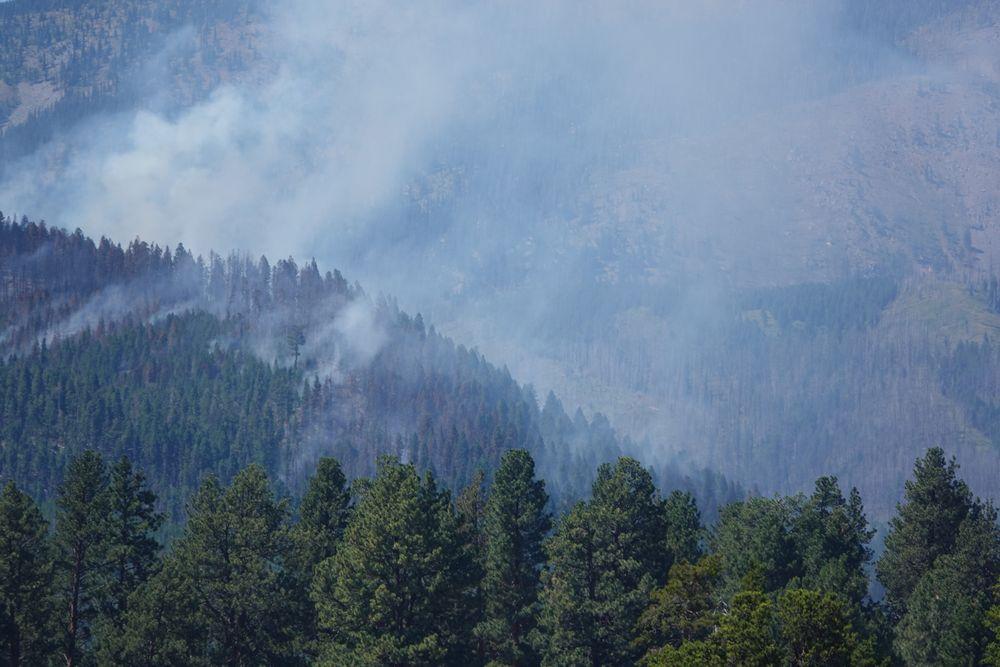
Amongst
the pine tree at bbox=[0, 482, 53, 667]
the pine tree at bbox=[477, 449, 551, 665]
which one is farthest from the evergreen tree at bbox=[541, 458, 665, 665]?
the pine tree at bbox=[0, 482, 53, 667]

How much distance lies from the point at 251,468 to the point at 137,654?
48.7ft

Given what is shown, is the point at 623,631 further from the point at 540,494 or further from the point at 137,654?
the point at 137,654

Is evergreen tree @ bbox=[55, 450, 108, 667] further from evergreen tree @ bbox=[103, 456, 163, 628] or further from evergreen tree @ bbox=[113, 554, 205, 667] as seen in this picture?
evergreen tree @ bbox=[113, 554, 205, 667]

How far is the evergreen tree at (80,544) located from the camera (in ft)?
284

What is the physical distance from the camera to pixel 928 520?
94.1 metres

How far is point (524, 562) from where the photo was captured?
88.2m

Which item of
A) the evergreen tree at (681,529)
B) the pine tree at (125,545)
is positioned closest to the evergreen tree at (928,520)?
the evergreen tree at (681,529)

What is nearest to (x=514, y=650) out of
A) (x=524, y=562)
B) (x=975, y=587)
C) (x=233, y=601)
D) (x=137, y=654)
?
(x=524, y=562)

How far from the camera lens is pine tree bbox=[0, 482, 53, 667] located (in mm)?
79875

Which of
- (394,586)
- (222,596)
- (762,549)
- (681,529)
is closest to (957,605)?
(762,549)

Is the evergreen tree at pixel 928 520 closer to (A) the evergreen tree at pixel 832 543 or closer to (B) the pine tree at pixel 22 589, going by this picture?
(A) the evergreen tree at pixel 832 543

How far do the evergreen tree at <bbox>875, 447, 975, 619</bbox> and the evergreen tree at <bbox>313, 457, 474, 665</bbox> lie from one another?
117ft

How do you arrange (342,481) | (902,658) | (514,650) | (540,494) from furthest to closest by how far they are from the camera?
(342,481)
(540,494)
(514,650)
(902,658)

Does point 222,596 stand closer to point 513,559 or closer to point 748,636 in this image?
point 513,559
